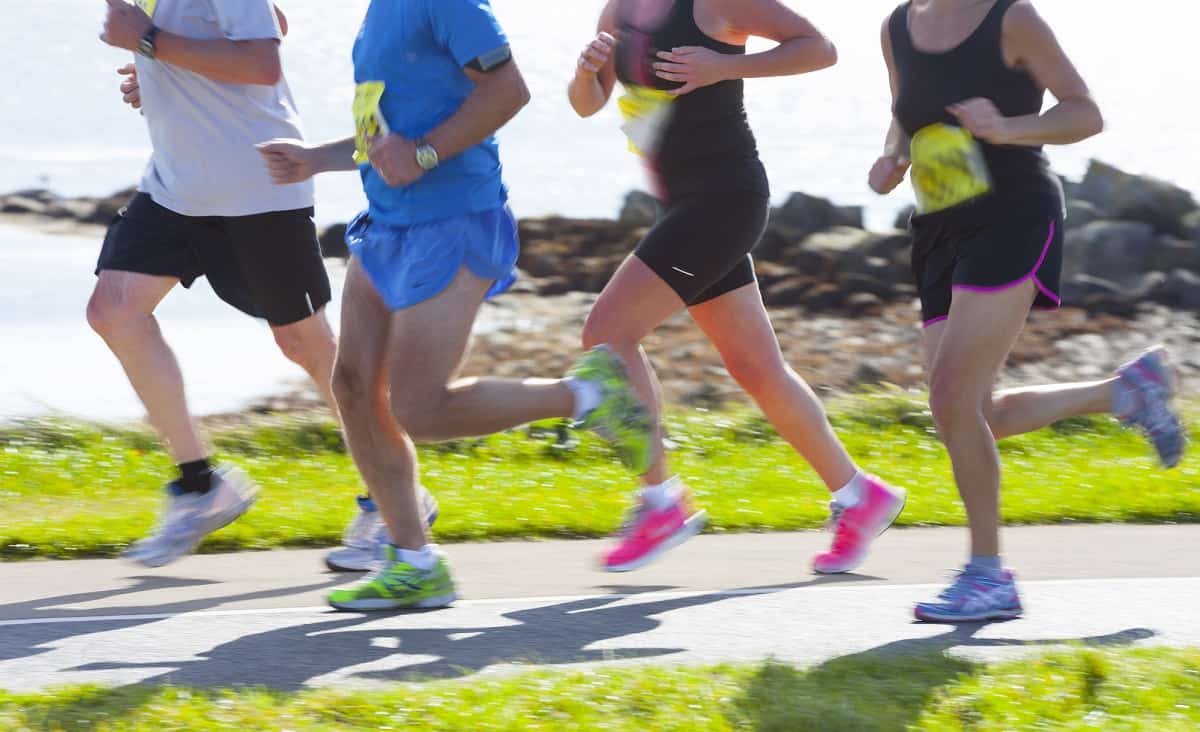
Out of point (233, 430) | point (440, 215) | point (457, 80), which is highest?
point (457, 80)

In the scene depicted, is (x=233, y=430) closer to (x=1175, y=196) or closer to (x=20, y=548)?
(x=20, y=548)

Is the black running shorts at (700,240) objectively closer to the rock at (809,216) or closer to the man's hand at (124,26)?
the man's hand at (124,26)

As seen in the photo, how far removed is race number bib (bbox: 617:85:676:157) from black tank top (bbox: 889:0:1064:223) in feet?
2.30

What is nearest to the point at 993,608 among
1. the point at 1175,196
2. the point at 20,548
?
the point at 20,548

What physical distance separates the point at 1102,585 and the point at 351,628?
2169 millimetres

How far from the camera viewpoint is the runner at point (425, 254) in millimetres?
4492

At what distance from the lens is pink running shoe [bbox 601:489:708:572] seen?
5.29m

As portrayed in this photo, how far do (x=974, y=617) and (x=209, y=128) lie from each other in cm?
259

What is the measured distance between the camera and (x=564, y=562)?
18.7ft

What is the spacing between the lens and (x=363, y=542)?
553cm

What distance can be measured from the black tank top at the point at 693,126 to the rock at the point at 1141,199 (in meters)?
11.9

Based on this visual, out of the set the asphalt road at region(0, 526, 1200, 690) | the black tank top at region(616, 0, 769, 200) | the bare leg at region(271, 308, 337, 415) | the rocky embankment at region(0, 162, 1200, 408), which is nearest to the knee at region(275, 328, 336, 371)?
the bare leg at region(271, 308, 337, 415)

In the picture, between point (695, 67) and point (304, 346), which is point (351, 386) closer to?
point (304, 346)

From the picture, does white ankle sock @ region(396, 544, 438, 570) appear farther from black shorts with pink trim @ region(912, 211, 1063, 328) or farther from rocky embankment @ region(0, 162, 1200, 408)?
rocky embankment @ region(0, 162, 1200, 408)
